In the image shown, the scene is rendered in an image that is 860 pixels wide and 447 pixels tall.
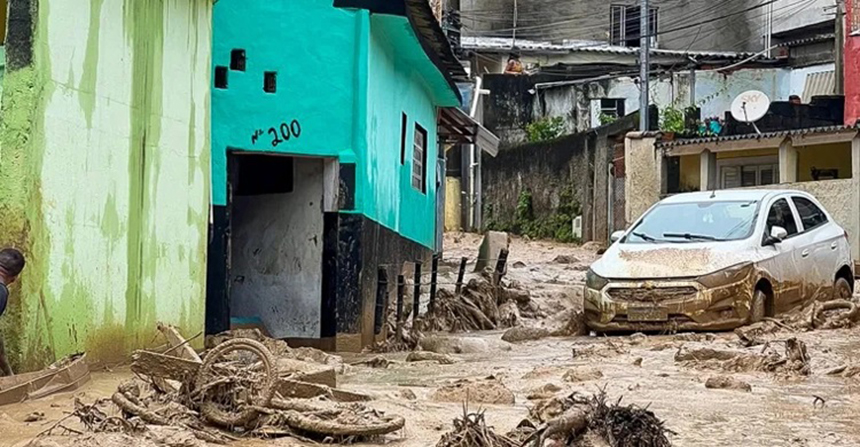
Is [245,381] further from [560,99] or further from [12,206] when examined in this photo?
[560,99]

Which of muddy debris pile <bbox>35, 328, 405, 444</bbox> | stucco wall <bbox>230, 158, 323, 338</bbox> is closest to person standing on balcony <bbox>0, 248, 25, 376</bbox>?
muddy debris pile <bbox>35, 328, 405, 444</bbox>

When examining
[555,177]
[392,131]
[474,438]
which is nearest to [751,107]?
[555,177]

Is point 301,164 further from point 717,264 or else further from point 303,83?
point 717,264

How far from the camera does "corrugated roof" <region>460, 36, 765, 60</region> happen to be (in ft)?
127

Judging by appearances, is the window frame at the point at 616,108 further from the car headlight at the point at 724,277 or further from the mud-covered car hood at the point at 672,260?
the car headlight at the point at 724,277

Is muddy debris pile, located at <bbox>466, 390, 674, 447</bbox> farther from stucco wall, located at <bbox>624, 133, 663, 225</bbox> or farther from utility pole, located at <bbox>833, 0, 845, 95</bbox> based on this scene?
utility pole, located at <bbox>833, 0, 845, 95</bbox>

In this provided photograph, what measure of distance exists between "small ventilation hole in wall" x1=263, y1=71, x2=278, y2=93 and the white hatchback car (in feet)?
13.5

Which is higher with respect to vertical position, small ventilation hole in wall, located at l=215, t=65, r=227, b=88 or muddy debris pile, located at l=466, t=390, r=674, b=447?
small ventilation hole in wall, located at l=215, t=65, r=227, b=88

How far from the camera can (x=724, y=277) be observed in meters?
12.3

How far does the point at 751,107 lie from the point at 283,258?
660 inches

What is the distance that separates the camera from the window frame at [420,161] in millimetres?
17969

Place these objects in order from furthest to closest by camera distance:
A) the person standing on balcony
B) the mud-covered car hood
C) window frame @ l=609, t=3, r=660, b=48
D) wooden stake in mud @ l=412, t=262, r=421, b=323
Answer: window frame @ l=609, t=3, r=660, b=48, wooden stake in mud @ l=412, t=262, r=421, b=323, the mud-covered car hood, the person standing on balcony

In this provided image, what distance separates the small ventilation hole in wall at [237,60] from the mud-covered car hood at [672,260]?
14.9 feet

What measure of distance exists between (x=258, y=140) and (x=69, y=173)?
4.61 metres
